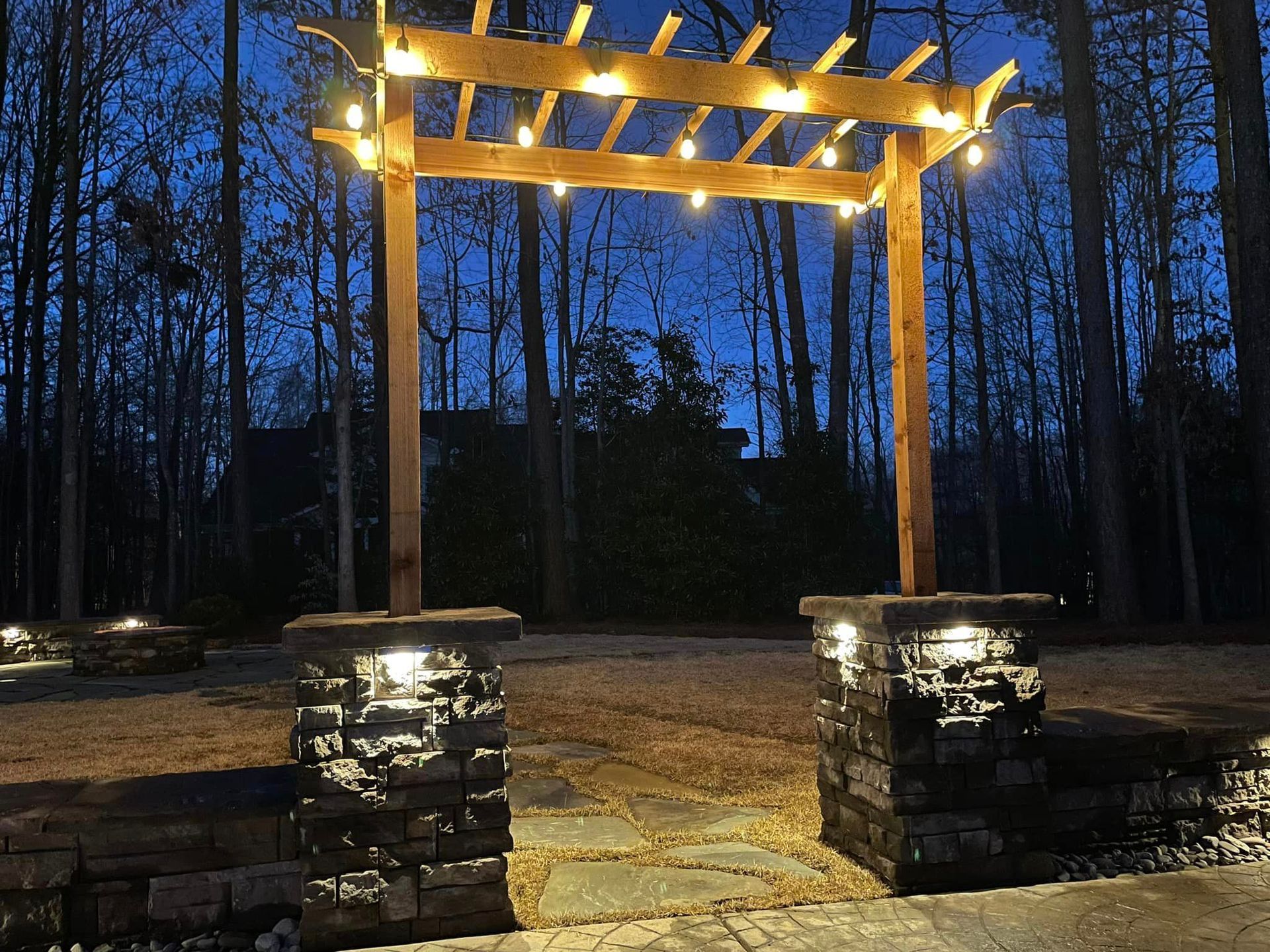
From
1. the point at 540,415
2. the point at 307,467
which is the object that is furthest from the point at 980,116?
the point at 307,467

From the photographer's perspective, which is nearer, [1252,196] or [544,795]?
[544,795]

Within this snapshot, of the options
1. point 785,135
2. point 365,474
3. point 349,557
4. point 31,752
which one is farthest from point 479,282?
point 31,752

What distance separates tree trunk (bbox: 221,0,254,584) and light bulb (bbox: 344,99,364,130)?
496 inches

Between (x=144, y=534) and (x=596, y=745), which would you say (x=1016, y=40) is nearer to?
(x=596, y=745)

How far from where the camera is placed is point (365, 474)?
21625 millimetres

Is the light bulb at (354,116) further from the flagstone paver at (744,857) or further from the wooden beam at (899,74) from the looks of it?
the flagstone paver at (744,857)

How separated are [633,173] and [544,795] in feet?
9.37

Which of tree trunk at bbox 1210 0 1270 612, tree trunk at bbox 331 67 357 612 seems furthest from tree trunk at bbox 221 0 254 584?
tree trunk at bbox 1210 0 1270 612

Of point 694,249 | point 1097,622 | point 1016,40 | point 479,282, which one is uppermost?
point 1016,40

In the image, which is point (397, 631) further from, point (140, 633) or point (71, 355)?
point (71, 355)

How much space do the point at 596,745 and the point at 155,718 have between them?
130 inches

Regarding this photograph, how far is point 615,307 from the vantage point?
2192 cm

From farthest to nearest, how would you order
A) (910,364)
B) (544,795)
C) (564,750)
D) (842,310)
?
(842,310)
(564,750)
(544,795)
(910,364)

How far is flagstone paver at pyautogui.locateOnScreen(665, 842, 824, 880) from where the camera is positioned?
117 inches
